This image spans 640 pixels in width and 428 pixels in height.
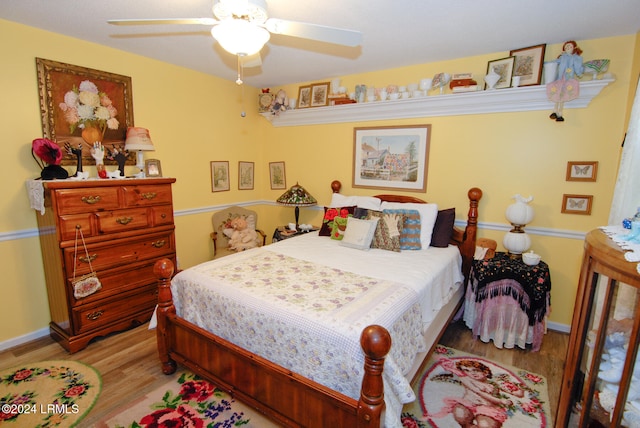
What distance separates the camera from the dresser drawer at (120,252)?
8.25 ft

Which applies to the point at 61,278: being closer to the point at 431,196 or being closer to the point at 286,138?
the point at 286,138

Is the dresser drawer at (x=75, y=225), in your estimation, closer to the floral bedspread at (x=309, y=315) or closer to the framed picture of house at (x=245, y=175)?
the floral bedspread at (x=309, y=315)

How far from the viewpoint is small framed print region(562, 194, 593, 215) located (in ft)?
8.89

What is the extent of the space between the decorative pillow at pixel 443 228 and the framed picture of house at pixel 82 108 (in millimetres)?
3158

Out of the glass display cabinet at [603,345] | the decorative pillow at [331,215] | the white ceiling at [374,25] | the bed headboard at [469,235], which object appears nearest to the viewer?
the glass display cabinet at [603,345]

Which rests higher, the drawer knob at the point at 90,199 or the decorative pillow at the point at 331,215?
the drawer knob at the point at 90,199

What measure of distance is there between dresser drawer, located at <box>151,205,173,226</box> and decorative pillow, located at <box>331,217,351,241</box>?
5.44 feet

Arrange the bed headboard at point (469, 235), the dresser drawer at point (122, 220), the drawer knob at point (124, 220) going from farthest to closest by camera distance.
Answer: the bed headboard at point (469, 235) < the drawer knob at point (124, 220) < the dresser drawer at point (122, 220)

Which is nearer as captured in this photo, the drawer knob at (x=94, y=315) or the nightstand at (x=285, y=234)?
the drawer knob at (x=94, y=315)

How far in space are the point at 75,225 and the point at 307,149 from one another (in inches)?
106

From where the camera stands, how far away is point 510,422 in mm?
1897

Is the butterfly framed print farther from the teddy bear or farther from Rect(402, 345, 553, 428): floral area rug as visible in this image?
the teddy bear

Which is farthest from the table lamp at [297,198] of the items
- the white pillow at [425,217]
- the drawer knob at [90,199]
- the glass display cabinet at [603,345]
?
the glass display cabinet at [603,345]

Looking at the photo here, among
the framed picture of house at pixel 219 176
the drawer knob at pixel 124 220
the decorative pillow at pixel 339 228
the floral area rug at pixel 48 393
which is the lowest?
the floral area rug at pixel 48 393
